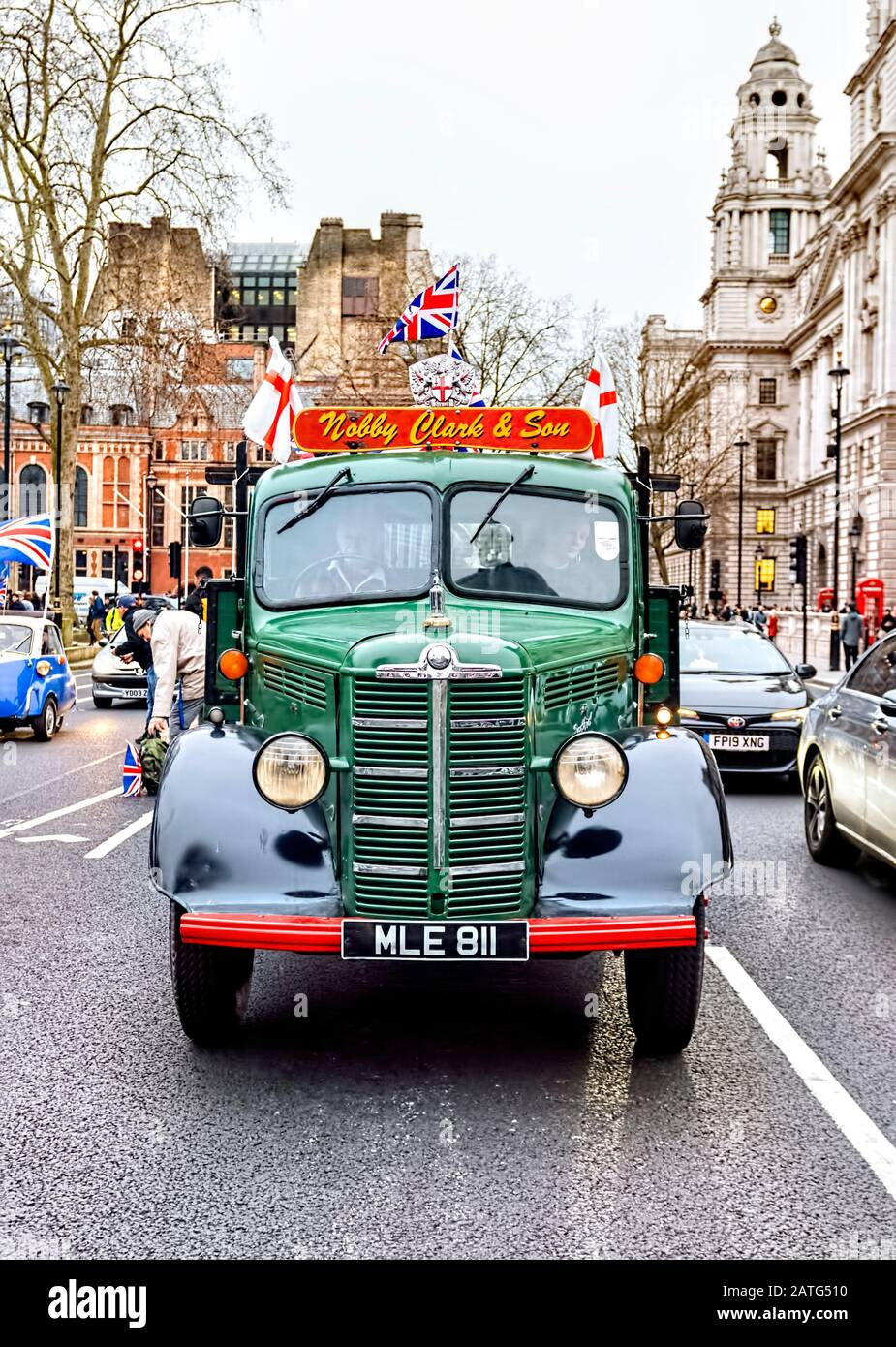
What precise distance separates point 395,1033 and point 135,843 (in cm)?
528

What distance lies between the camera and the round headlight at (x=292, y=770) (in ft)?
16.8

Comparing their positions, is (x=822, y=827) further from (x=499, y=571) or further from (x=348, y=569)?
(x=348, y=569)

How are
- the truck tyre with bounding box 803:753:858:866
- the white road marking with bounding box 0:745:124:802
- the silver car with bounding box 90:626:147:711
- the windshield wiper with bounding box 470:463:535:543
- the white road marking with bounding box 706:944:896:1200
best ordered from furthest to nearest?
the silver car with bounding box 90:626:147:711
the white road marking with bounding box 0:745:124:802
the truck tyre with bounding box 803:753:858:866
the windshield wiper with bounding box 470:463:535:543
the white road marking with bounding box 706:944:896:1200

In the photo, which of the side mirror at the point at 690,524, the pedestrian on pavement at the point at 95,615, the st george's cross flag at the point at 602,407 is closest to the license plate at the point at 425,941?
the side mirror at the point at 690,524

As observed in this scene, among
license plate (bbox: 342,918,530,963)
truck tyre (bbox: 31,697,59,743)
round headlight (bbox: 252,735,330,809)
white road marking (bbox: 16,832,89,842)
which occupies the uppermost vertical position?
round headlight (bbox: 252,735,330,809)

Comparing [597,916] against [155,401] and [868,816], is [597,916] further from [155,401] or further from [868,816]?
[155,401]

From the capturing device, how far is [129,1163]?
429 centimetres

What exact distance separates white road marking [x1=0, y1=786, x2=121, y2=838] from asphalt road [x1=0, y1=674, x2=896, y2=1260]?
12.0 ft

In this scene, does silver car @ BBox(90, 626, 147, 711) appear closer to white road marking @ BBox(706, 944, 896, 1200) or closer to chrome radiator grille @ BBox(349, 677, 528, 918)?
white road marking @ BBox(706, 944, 896, 1200)

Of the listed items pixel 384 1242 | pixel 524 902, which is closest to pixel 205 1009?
pixel 524 902

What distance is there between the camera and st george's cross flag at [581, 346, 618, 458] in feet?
25.0

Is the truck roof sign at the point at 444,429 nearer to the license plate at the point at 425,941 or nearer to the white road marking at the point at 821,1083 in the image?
the white road marking at the point at 821,1083

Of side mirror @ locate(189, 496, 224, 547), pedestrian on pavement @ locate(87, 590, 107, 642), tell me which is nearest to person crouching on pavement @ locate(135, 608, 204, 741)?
side mirror @ locate(189, 496, 224, 547)

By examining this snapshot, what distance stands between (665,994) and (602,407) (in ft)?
12.1
